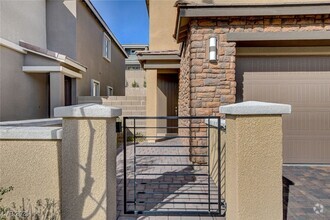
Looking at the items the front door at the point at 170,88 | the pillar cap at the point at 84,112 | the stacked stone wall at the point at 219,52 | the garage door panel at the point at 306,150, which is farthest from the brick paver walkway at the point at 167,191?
the front door at the point at 170,88

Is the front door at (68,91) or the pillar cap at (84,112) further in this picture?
the front door at (68,91)

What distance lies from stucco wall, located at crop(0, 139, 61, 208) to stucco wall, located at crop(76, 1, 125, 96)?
901 centimetres

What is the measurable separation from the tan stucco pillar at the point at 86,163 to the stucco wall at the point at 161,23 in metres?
7.50

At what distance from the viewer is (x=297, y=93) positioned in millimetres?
6211

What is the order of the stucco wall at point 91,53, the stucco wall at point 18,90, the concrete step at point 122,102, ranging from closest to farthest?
the stucco wall at point 18,90, the concrete step at point 122,102, the stucco wall at point 91,53

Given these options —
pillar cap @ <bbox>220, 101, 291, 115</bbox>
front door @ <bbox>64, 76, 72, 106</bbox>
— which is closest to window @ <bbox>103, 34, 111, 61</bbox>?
front door @ <bbox>64, 76, 72, 106</bbox>

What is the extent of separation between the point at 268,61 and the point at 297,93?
3.85ft

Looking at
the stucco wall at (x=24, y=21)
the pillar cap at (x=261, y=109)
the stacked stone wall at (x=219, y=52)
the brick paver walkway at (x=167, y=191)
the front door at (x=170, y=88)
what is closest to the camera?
the pillar cap at (x=261, y=109)

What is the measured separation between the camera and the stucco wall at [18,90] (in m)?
7.95

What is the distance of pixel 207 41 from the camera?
5.82m

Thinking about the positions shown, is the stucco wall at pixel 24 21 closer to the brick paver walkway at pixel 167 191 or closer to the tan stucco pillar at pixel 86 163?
the brick paver walkway at pixel 167 191

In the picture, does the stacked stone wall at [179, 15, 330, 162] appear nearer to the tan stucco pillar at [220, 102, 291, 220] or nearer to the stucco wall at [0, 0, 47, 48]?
the tan stucco pillar at [220, 102, 291, 220]

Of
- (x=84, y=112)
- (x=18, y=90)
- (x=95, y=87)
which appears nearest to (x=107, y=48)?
(x=95, y=87)

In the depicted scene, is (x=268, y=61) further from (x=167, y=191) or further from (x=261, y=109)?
(x=167, y=191)
